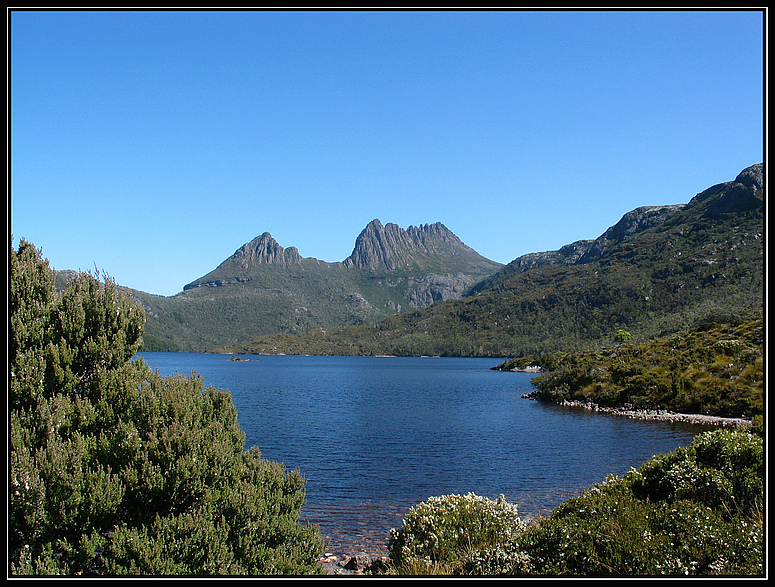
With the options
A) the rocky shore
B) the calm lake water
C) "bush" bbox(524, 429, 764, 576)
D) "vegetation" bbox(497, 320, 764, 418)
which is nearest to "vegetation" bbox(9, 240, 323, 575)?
the calm lake water

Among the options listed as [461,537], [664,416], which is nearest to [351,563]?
[461,537]

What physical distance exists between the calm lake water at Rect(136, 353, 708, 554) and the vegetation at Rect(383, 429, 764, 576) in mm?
6918

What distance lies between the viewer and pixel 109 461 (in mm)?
10742

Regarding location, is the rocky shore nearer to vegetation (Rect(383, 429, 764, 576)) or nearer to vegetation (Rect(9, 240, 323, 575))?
vegetation (Rect(383, 429, 764, 576))

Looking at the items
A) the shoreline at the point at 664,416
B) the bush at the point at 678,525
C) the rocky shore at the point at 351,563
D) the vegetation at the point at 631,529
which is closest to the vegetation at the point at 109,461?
the rocky shore at the point at 351,563

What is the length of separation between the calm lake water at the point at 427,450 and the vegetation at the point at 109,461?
2.40 metres

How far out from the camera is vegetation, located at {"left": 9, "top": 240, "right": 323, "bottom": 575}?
9523 millimetres

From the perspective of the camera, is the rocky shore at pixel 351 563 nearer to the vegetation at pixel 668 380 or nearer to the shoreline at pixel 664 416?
the vegetation at pixel 668 380

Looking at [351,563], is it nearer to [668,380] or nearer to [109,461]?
[109,461]

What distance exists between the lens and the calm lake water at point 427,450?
84.5ft

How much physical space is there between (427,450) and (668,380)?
35293mm

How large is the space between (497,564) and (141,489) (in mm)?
7912

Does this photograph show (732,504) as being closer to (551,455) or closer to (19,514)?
(19,514)

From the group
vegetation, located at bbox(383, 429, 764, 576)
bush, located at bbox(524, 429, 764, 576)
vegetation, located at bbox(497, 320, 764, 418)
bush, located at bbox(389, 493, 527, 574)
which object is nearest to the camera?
bush, located at bbox(524, 429, 764, 576)
